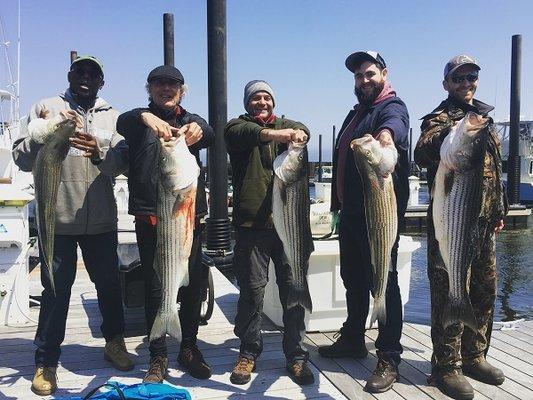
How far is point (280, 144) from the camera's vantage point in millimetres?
3611

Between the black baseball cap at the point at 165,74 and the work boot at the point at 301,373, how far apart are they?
2228mm

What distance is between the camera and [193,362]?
145 inches

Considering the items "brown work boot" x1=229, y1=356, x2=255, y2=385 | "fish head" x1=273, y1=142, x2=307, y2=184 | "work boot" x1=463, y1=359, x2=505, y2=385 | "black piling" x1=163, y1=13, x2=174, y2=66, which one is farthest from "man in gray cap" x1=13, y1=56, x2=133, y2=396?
"black piling" x1=163, y1=13, x2=174, y2=66

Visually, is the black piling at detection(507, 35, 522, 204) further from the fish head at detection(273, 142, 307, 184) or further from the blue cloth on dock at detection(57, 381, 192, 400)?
the blue cloth on dock at detection(57, 381, 192, 400)

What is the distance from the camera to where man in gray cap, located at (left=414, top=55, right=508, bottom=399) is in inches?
133

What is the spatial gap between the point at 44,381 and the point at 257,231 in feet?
5.93

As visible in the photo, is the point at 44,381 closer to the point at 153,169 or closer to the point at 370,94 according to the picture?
the point at 153,169

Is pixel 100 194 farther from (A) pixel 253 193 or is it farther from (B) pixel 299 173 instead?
(B) pixel 299 173

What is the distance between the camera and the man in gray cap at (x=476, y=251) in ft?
11.1

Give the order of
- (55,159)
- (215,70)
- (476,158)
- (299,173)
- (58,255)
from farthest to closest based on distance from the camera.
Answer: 1. (215,70)
2. (58,255)
3. (299,173)
4. (55,159)
5. (476,158)

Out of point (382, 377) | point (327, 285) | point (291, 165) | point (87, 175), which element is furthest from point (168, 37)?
point (382, 377)

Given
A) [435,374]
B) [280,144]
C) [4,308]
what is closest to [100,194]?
[280,144]

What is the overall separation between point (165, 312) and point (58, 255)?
97 cm

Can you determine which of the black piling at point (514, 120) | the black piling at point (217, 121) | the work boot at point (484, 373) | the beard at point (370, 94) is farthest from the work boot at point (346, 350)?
the black piling at point (514, 120)
